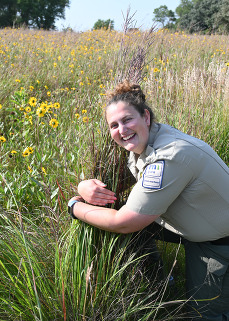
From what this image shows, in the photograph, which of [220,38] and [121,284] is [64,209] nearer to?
[121,284]

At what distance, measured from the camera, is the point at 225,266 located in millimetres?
1740

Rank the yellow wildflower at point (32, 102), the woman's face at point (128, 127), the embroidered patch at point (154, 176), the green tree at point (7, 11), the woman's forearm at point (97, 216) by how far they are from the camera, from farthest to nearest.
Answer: the green tree at point (7, 11), the yellow wildflower at point (32, 102), the woman's face at point (128, 127), the woman's forearm at point (97, 216), the embroidered patch at point (154, 176)

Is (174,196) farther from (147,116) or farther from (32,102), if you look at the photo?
(32,102)

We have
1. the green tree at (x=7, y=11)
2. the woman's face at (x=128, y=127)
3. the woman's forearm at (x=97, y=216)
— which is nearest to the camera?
the woman's forearm at (x=97, y=216)

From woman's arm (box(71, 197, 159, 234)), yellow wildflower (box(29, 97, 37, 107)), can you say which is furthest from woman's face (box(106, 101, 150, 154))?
yellow wildflower (box(29, 97, 37, 107))

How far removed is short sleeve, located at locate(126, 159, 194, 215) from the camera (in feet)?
4.83

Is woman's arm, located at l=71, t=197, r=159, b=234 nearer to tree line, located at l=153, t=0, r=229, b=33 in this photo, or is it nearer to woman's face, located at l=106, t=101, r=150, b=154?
woman's face, located at l=106, t=101, r=150, b=154

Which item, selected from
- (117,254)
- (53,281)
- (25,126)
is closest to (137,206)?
(117,254)

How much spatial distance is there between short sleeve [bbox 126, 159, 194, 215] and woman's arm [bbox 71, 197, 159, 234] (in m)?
0.04

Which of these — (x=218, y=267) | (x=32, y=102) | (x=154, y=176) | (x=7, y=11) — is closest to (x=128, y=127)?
(x=154, y=176)

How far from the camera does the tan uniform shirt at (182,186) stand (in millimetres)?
1483

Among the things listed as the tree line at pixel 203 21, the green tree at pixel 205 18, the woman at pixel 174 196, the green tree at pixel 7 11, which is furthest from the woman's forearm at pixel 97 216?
the green tree at pixel 7 11

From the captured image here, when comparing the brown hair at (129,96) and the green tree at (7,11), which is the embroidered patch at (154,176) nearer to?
the brown hair at (129,96)

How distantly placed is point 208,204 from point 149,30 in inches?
43.0
